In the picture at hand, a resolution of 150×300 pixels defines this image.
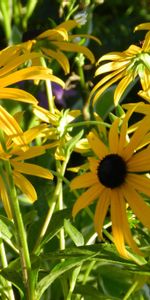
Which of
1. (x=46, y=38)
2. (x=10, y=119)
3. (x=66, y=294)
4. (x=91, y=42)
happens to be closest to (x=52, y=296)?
(x=66, y=294)

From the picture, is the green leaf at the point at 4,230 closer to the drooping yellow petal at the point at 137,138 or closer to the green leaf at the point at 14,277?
the green leaf at the point at 14,277

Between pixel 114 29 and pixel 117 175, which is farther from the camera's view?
pixel 114 29

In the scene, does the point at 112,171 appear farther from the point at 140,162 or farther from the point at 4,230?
the point at 4,230

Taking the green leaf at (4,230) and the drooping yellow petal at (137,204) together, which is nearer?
the drooping yellow petal at (137,204)

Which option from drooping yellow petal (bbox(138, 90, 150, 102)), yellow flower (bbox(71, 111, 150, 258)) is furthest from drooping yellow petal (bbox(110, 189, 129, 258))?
drooping yellow petal (bbox(138, 90, 150, 102))

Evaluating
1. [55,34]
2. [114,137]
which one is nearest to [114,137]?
[114,137]

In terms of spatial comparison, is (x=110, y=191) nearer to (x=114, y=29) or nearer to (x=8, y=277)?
(x=8, y=277)

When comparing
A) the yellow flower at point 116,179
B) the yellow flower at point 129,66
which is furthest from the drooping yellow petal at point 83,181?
the yellow flower at point 129,66
